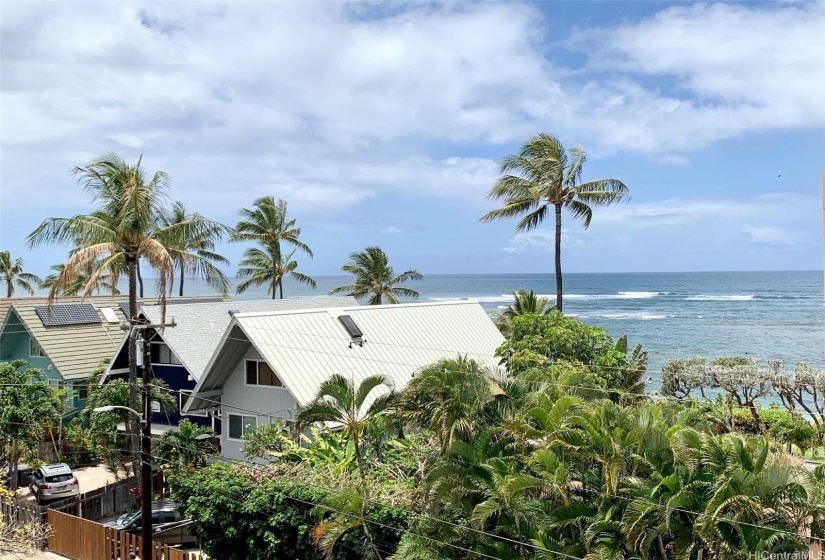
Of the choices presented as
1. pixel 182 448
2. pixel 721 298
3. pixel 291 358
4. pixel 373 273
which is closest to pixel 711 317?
pixel 721 298

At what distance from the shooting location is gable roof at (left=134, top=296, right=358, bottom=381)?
32.0 meters

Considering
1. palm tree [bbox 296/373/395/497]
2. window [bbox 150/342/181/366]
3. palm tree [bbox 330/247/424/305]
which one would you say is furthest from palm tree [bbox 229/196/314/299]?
palm tree [bbox 296/373/395/497]

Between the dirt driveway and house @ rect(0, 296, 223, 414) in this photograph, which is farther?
house @ rect(0, 296, 223, 414)

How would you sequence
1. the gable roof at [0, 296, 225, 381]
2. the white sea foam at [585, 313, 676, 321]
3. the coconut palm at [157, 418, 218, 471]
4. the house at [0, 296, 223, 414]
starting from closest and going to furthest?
the coconut palm at [157, 418, 218, 471]
the house at [0, 296, 223, 414]
the gable roof at [0, 296, 225, 381]
the white sea foam at [585, 313, 676, 321]

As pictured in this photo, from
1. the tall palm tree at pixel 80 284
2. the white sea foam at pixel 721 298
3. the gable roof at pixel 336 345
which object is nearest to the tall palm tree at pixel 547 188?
the gable roof at pixel 336 345

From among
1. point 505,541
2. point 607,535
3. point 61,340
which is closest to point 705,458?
point 607,535

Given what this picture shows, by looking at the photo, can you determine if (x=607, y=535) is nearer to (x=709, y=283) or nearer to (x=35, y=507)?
(x=35, y=507)

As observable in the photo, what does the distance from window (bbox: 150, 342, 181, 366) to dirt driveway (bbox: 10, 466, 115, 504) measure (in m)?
5.23

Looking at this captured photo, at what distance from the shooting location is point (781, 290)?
148 meters

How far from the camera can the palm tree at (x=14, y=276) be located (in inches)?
3002

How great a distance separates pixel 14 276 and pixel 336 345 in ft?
212

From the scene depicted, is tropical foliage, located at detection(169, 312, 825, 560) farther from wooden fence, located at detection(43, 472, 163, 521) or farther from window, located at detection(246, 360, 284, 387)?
wooden fence, located at detection(43, 472, 163, 521)

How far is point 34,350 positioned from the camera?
4047cm

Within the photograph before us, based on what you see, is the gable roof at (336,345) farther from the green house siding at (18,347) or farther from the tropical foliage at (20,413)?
the green house siding at (18,347)
